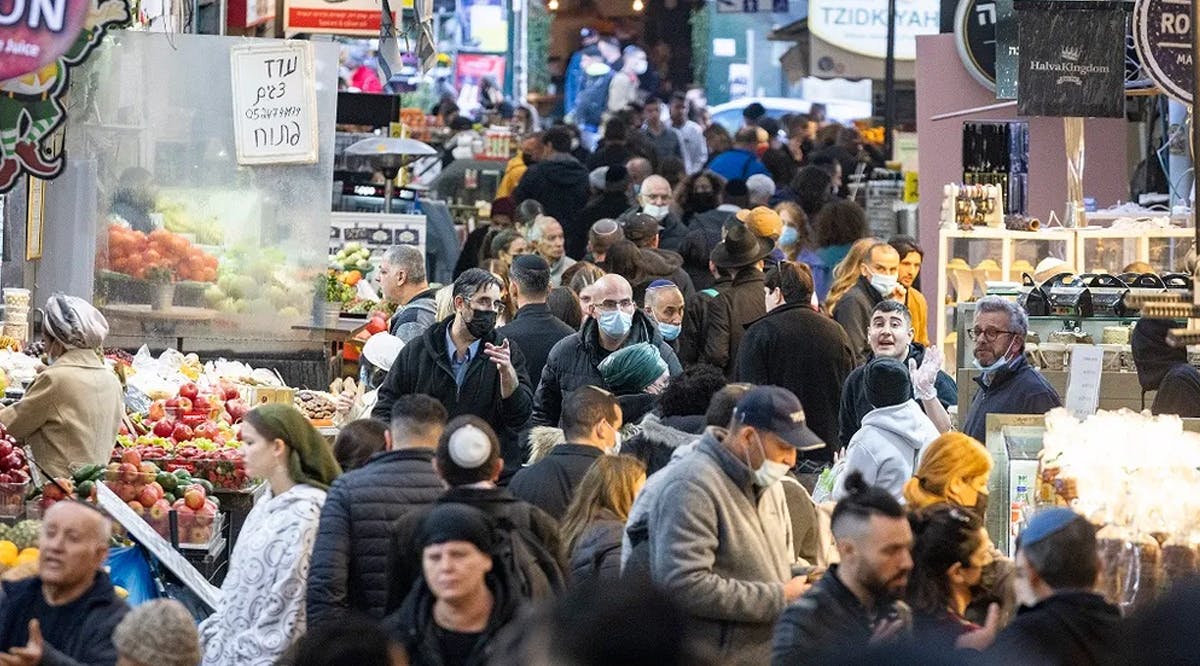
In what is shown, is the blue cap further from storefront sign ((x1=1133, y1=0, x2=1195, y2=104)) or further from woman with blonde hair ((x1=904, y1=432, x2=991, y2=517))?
storefront sign ((x1=1133, y1=0, x2=1195, y2=104))

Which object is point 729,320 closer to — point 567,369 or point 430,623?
point 567,369

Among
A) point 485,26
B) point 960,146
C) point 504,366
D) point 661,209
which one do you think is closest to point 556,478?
point 504,366

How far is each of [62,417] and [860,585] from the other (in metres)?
4.51

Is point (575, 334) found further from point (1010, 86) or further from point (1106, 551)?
point (1010, 86)

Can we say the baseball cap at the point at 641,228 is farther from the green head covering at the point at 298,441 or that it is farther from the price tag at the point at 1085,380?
the green head covering at the point at 298,441

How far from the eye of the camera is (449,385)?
30.3ft

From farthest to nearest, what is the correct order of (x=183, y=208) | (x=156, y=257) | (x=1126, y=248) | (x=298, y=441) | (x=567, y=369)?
(x=1126, y=248) < (x=183, y=208) < (x=156, y=257) < (x=567, y=369) < (x=298, y=441)

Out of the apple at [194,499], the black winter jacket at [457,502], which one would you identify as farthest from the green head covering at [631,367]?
the black winter jacket at [457,502]

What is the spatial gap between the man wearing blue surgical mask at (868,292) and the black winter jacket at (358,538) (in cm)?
483

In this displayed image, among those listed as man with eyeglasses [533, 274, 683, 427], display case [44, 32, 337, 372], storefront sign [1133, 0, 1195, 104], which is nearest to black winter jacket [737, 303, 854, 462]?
man with eyeglasses [533, 274, 683, 427]

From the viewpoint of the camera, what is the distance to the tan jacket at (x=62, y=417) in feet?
30.1

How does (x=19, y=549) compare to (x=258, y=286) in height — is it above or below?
below

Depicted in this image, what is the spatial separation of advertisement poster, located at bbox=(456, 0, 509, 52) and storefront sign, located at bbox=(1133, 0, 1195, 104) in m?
35.0

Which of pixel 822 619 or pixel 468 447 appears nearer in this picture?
pixel 822 619
